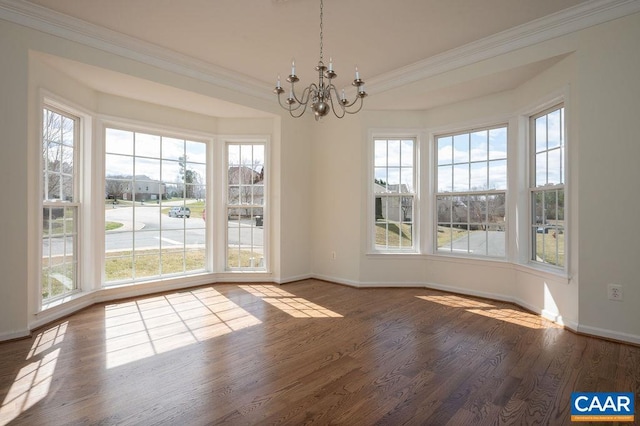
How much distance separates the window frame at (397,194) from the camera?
5.08 m

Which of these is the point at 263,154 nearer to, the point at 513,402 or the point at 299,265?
the point at 299,265

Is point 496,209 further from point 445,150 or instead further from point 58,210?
point 58,210

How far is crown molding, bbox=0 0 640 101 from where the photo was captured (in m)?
3.03

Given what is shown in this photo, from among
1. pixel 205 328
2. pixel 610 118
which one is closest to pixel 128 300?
pixel 205 328

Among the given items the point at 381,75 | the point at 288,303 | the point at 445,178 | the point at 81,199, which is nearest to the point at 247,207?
the point at 288,303

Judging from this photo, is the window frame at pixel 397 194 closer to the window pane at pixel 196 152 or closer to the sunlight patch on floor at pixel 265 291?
the sunlight patch on floor at pixel 265 291

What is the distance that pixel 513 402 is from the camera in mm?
2090

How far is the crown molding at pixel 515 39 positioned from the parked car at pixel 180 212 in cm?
325

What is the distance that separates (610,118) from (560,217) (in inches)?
41.9

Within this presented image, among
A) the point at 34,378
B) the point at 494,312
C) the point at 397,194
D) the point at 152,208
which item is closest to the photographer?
the point at 34,378

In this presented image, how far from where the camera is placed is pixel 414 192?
5105 mm

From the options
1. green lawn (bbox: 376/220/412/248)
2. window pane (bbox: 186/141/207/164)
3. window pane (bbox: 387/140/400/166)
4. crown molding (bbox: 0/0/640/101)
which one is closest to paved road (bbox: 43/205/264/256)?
window pane (bbox: 186/141/207/164)

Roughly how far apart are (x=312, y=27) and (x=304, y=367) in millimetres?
3114

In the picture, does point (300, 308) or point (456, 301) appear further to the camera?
point (456, 301)
